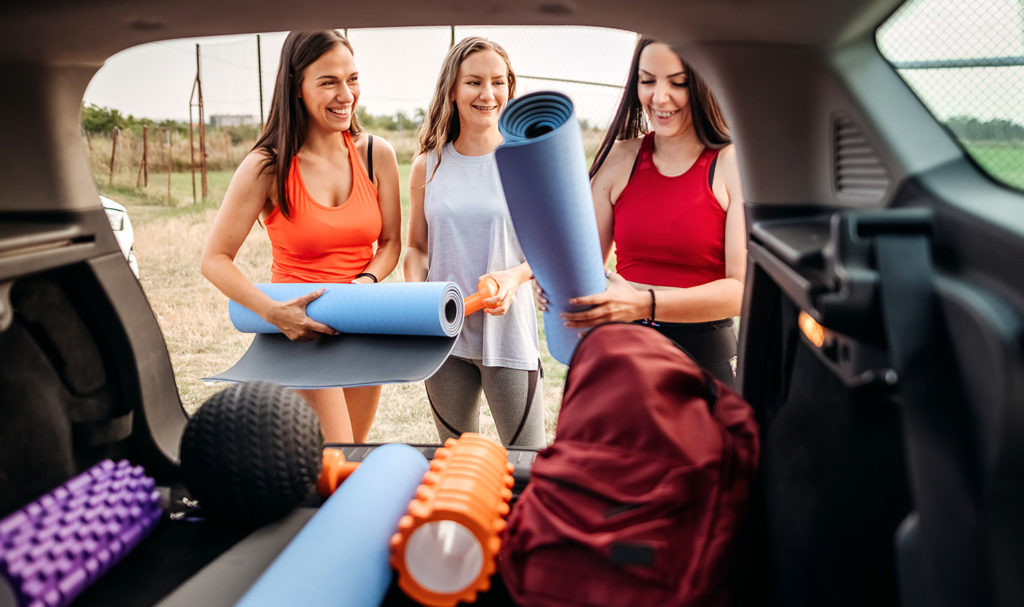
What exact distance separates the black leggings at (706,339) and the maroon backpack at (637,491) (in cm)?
77

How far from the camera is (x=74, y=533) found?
45.3 inches

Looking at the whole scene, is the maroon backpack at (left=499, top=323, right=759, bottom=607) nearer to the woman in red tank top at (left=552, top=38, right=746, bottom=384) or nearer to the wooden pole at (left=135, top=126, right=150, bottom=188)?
the woman in red tank top at (left=552, top=38, right=746, bottom=384)

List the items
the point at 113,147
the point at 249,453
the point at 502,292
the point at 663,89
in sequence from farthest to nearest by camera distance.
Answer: the point at 113,147 < the point at 502,292 < the point at 663,89 < the point at 249,453

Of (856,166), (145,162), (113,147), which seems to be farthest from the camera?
(145,162)

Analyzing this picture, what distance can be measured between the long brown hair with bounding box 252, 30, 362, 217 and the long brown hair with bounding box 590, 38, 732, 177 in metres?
0.86

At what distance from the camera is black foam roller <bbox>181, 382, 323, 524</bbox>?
1266mm

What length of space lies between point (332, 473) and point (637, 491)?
698 millimetres

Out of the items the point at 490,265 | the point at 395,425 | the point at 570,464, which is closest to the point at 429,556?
the point at 570,464

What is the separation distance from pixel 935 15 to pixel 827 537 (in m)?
0.67

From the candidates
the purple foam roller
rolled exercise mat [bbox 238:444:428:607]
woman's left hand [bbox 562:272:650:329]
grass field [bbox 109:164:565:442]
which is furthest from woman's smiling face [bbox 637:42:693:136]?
grass field [bbox 109:164:565:442]

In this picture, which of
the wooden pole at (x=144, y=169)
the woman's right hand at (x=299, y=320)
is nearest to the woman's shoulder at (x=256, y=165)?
the woman's right hand at (x=299, y=320)

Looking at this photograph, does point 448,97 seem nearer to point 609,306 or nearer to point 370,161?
point 370,161

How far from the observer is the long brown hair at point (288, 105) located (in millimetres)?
2137

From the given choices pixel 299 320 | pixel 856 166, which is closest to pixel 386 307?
pixel 299 320
